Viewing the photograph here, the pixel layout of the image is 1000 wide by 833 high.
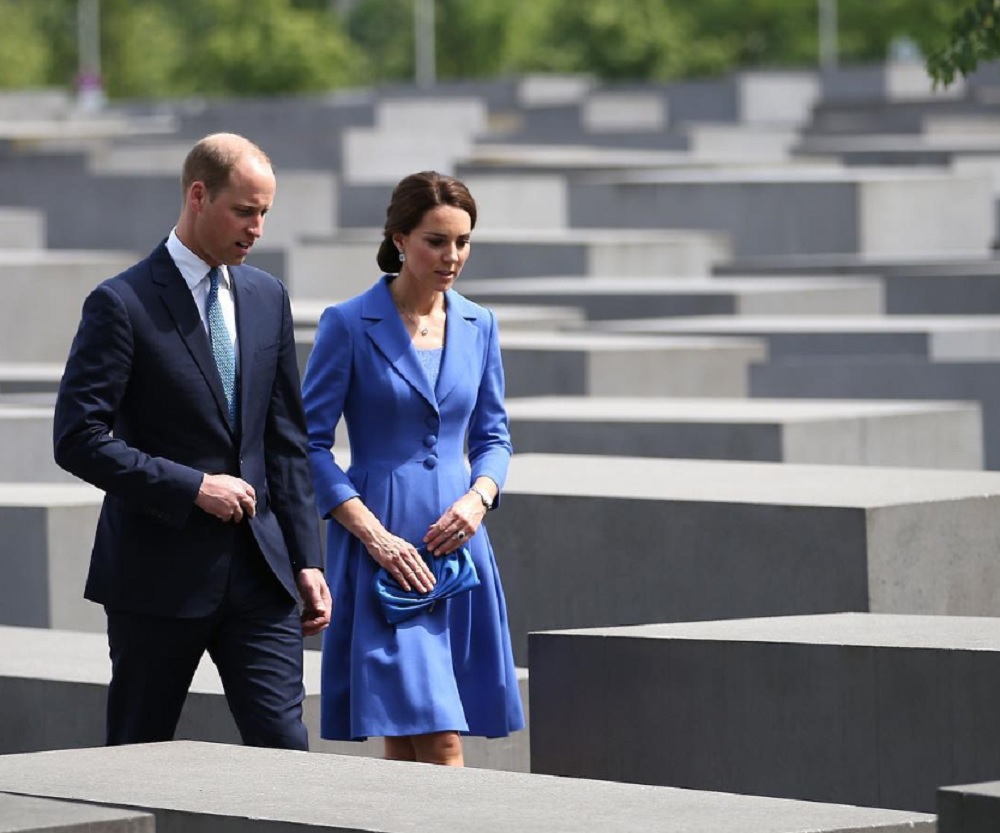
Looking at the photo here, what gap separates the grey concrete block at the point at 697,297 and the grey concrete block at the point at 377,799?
38.6ft

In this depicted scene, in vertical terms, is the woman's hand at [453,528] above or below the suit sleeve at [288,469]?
below

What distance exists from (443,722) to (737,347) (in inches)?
302

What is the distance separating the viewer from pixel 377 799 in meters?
4.46

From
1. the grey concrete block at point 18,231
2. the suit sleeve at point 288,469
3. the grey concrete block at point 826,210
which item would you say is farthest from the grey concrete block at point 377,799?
the grey concrete block at point 826,210

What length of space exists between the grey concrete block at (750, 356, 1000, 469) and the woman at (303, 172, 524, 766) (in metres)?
7.18

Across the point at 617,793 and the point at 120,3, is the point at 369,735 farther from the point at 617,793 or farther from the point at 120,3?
the point at 120,3

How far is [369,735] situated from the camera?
233 inches

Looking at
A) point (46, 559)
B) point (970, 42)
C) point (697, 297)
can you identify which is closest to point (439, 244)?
point (46, 559)

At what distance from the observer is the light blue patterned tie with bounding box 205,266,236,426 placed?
18.2 feet

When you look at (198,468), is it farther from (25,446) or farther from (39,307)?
(39,307)

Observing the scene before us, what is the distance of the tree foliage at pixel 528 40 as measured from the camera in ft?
197

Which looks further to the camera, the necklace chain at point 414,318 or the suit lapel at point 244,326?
the necklace chain at point 414,318

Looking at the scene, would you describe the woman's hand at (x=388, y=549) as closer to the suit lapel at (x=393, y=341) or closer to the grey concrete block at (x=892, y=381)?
the suit lapel at (x=393, y=341)

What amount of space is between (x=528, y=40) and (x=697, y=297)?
50.6m
